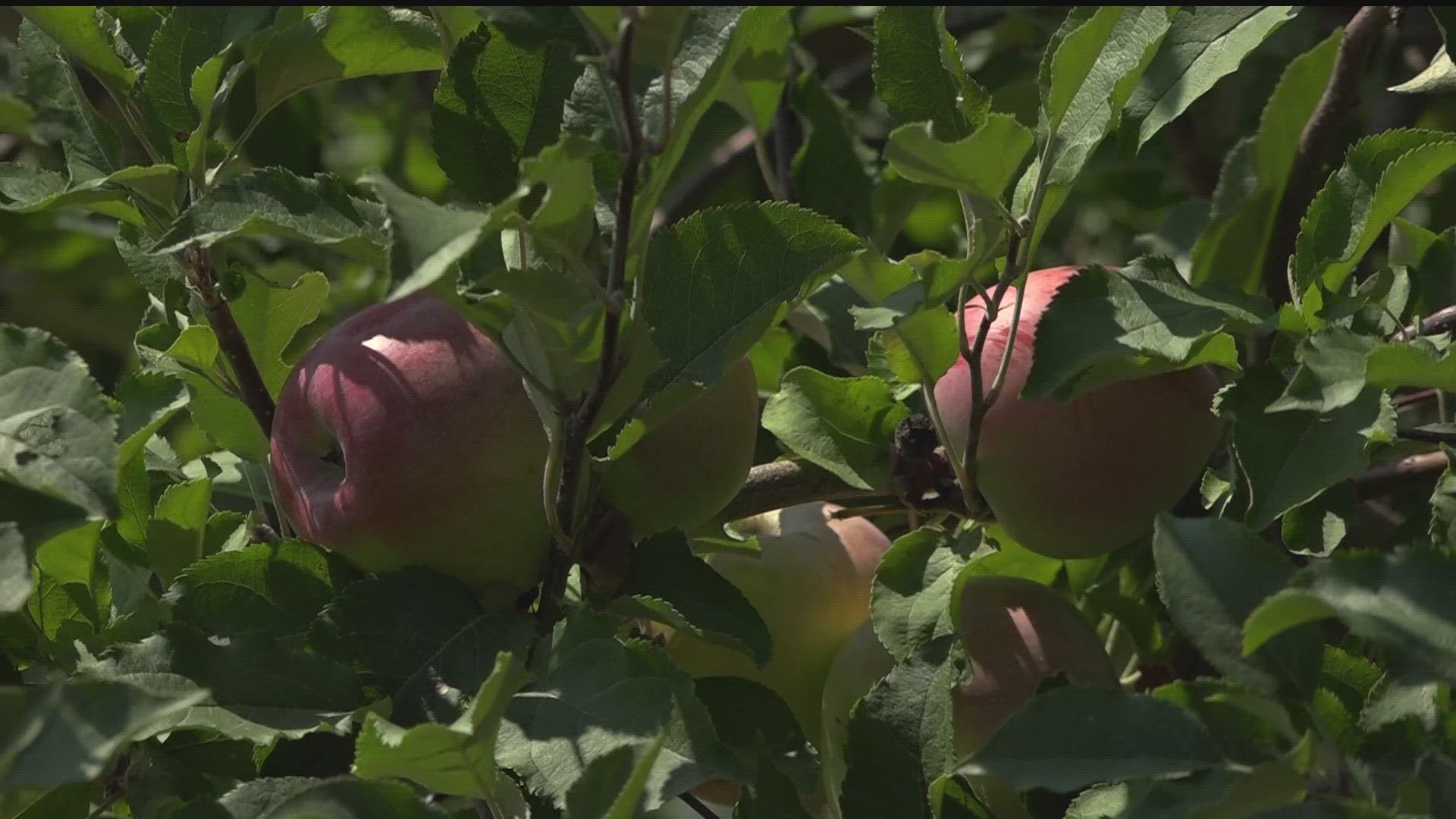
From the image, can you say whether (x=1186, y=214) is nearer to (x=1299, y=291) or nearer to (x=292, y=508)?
(x=1299, y=291)

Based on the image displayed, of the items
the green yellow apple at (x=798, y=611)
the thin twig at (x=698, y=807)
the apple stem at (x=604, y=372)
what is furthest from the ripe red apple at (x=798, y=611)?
the apple stem at (x=604, y=372)

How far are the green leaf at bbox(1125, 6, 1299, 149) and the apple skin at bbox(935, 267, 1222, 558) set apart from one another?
133 mm

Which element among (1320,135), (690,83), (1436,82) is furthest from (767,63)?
(1320,135)

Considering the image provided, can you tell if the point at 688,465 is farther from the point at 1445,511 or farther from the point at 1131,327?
the point at 1445,511

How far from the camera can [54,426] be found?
0.67 metres

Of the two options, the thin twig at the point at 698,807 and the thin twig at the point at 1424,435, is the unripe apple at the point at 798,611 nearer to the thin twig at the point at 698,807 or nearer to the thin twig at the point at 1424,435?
the thin twig at the point at 698,807

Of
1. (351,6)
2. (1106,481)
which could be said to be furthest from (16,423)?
(1106,481)

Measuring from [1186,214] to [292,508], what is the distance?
869 millimetres

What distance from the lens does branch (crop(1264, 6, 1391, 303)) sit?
121 centimetres

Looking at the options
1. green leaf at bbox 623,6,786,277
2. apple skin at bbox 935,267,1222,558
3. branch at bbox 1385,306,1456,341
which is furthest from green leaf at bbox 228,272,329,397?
branch at bbox 1385,306,1456,341

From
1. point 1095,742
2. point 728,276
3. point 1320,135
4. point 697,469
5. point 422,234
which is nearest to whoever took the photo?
point 422,234

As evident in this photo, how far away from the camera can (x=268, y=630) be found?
86 cm

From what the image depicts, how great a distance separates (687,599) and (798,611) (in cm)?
25

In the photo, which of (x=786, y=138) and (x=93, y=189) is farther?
(x=786, y=138)
